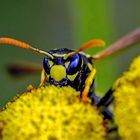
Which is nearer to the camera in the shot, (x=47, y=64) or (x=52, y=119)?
(x=52, y=119)

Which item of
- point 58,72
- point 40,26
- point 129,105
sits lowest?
point 129,105

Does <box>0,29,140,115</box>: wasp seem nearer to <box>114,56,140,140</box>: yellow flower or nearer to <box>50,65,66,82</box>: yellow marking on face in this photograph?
<box>50,65,66,82</box>: yellow marking on face

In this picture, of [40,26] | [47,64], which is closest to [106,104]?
[47,64]

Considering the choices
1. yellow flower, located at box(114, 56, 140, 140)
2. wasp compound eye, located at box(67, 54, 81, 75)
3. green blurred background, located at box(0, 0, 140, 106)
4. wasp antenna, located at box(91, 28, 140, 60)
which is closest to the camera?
yellow flower, located at box(114, 56, 140, 140)

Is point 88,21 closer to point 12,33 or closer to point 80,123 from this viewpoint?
point 80,123

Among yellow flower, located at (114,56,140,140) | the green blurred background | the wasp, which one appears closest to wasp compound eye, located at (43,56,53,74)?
the wasp

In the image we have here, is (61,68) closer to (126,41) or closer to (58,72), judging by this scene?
(58,72)

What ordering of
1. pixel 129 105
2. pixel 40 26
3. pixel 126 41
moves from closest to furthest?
pixel 129 105 < pixel 126 41 < pixel 40 26
